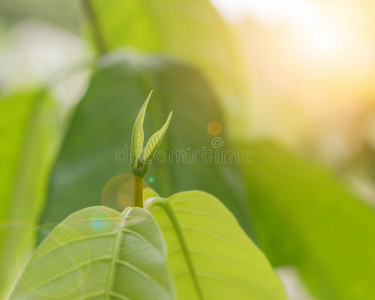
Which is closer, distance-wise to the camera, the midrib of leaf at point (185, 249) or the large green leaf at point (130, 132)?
the midrib of leaf at point (185, 249)

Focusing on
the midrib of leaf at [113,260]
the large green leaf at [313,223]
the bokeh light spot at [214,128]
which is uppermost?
the bokeh light spot at [214,128]

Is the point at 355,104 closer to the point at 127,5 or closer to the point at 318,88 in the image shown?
the point at 318,88

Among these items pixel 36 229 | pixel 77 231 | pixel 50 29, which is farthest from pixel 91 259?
pixel 50 29

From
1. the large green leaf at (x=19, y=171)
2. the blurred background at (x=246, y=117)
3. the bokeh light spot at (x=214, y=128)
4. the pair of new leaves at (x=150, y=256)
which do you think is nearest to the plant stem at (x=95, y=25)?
the blurred background at (x=246, y=117)

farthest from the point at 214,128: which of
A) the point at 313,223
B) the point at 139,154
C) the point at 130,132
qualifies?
the point at 139,154

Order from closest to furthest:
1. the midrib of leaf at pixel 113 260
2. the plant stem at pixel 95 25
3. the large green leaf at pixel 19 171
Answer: the midrib of leaf at pixel 113 260 → the large green leaf at pixel 19 171 → the plant stem at pixel 95 25

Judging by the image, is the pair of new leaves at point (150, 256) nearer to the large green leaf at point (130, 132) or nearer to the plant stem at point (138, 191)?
the plant stem at point (138, 191)

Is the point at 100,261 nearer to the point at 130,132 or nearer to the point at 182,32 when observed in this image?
the point at 130,132
